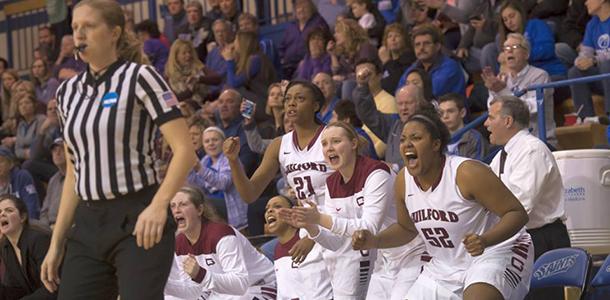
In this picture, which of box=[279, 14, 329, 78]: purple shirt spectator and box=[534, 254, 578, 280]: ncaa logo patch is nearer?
box=[534, 254, 578, 280]: ncaa logo patch

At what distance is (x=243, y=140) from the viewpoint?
11.5 metres

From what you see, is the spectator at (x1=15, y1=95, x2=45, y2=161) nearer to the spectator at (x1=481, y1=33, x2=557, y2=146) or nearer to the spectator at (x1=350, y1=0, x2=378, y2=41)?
the spectator at (x1=350, y1=0, x2=378, y2=41)

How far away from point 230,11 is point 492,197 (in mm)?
9143

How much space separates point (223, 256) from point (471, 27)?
488cm

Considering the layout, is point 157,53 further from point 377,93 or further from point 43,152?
point 377,93

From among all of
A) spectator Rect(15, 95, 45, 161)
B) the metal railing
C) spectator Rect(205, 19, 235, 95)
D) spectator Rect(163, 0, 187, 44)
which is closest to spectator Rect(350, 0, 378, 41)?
spectator Rect(205, 19, 235, 95)

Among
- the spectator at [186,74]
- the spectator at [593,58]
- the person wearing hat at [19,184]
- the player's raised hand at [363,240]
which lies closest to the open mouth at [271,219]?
the player's raised hand at [363,240]

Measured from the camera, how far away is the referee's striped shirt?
4410mm

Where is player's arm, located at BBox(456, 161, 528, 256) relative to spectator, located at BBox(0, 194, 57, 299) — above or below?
above

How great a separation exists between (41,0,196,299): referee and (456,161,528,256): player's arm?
7.15 feet

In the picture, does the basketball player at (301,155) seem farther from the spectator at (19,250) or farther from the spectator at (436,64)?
the spectator at (436,64)

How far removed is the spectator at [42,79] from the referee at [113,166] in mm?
11060

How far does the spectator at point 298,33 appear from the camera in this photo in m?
13.9

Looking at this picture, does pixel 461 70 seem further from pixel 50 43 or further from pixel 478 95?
pixel 50 43
